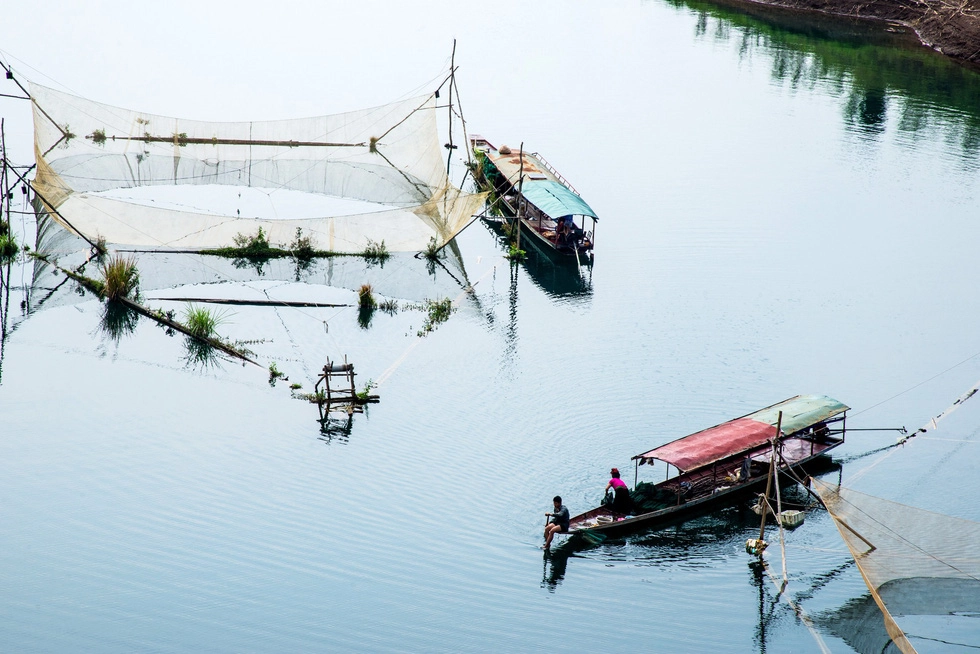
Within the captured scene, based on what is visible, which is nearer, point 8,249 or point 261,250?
point 261,250

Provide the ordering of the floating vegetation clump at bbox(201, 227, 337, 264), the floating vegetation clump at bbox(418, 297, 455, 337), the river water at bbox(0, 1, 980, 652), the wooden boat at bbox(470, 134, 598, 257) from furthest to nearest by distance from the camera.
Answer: the wooden boat at bbox(470, 134, 598, 257)
the floating vegetation clump at bbox(201, 227, 337, 264)
the floating vegetation clump at bbox(418, 297, 455, 337)
the river water at bbox(0, 1, 980, 652)

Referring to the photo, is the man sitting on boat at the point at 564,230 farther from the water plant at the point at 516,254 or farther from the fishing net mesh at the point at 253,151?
the fishing net mesh at the point at 253,151

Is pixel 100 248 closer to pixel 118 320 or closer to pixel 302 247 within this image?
pixel 118 320

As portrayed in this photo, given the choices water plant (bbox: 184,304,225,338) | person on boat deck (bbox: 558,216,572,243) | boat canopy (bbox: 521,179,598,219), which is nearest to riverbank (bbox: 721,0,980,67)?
Result: boat canopy (bbox: 521,179,598,219)

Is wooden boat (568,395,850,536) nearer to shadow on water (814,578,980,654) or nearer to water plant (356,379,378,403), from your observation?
shadow on water (814,578,980,654)

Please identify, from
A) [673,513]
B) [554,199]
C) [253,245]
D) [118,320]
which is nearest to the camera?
[673,513]

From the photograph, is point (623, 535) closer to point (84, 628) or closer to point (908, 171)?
point (84, 628)

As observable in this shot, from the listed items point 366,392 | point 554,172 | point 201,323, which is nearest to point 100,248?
point 201,323

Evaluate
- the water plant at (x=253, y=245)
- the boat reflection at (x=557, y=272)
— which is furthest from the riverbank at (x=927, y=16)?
the water plant at (x=253, y=245)
